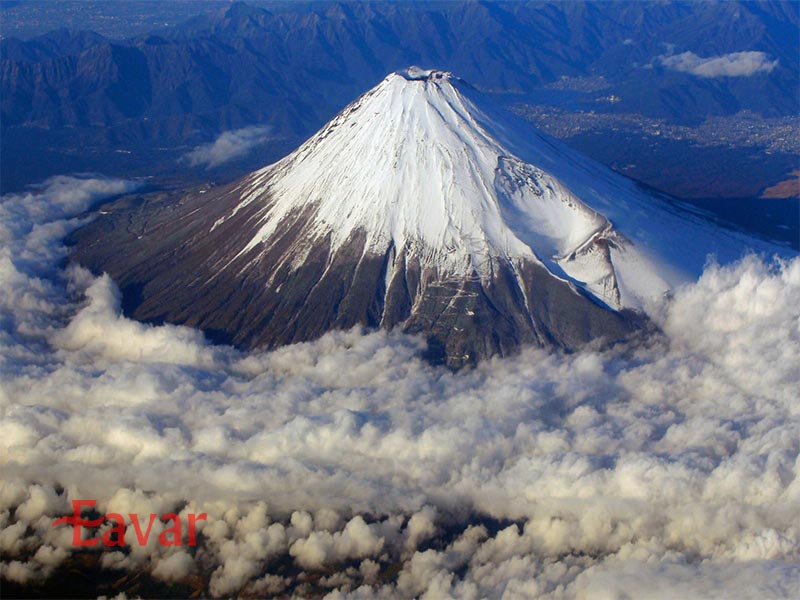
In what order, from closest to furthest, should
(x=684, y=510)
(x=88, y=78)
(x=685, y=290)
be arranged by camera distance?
(x=684, y=510), (x=685, y=290), (x=88, y=78)

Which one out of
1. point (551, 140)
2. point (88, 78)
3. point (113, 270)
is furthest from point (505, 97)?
point (113, 270)

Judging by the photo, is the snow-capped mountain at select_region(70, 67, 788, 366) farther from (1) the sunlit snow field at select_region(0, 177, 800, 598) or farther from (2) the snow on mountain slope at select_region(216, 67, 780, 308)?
(1) the sunlit snow field at select_region(0, 177, 800, 598)

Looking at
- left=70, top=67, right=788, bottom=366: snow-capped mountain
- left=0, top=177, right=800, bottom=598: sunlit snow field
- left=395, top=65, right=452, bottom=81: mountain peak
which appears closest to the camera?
left=0, top=177, right=800, bottom=598: sunlit snow field

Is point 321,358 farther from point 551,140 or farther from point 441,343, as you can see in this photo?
point 551,140

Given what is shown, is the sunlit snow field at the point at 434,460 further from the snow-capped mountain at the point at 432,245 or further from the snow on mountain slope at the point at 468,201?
the snow on mountain slope at the point at 468,201

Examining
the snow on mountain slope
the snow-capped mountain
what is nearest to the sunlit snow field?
the snow-capped mountain

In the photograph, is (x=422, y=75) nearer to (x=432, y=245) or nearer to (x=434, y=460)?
(x=432, y=245)

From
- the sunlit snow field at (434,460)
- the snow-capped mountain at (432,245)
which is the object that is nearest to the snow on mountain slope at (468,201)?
the snow-capped mountain at (432,245)

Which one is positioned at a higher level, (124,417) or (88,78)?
(88,78)
